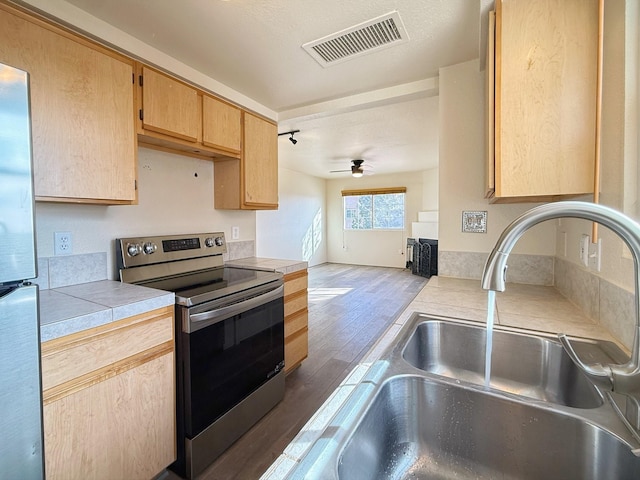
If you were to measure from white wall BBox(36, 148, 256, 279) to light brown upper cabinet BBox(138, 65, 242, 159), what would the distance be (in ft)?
0.45

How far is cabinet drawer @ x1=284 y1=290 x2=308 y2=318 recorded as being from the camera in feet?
7.27

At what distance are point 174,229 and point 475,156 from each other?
2.15 meters

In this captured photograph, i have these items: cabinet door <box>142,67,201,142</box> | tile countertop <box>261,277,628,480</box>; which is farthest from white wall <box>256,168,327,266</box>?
tile countertop <box>261,277,628,480</box>

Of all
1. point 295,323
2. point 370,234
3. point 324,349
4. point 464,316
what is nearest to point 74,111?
point 295,323

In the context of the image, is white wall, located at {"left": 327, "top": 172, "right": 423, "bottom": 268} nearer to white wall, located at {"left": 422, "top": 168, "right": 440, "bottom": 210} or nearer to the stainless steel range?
white wall, located at {"left": 422, "top": 168, "right": 440, "bottom": 210}

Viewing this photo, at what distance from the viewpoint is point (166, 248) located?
6.49 ft

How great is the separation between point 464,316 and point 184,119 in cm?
194

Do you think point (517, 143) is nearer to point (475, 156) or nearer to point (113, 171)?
point (475, 156)

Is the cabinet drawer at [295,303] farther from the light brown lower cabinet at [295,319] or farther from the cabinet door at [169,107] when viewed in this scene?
the cabinet door at [169,107]

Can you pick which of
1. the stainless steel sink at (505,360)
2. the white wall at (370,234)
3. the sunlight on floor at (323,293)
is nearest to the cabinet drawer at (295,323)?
the stainless steel sink at (505,360)

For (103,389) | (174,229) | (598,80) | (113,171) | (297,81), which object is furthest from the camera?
(297,81)

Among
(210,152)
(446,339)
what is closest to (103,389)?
(446,339)

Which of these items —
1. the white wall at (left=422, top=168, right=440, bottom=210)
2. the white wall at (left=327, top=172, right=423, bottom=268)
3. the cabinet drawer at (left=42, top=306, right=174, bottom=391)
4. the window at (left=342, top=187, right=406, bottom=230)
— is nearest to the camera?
the cabinet drawer at (left=42, top=306, right=174, bottom=391)

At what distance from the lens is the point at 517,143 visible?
120cm
